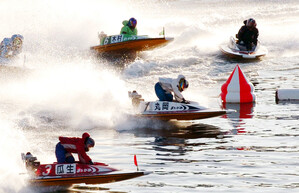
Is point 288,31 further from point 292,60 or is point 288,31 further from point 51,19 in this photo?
point 51,19

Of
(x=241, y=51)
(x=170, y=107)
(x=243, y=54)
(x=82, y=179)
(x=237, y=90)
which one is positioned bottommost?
(x=82, y=179)

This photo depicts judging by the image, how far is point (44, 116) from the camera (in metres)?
15.1

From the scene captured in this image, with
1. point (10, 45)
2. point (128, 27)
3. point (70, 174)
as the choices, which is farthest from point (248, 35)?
point (70, 174)

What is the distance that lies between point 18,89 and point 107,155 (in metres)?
7.87

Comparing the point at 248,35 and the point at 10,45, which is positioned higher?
the point at 248,35

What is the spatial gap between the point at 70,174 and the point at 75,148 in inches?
16.2

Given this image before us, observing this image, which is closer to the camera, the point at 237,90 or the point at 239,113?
the point at 239,113

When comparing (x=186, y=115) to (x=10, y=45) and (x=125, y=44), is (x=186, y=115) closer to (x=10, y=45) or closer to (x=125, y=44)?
(x=10, y=45)

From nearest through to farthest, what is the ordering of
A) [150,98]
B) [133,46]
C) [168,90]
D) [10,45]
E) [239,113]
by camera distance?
[168,90] < [239,113] < [150,98] < [10,45] < [133,46]

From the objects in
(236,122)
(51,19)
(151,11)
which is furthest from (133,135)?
(151,11)

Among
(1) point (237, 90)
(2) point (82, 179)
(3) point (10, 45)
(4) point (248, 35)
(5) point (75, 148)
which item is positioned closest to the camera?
(2) point (82, 179)

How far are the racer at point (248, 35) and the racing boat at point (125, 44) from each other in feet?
7.96

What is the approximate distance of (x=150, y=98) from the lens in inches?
639

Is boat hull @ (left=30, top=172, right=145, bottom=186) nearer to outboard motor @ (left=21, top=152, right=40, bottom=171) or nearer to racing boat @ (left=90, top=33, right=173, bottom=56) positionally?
outboard motor @ (left=21, top=152, right=40, bottom=171)
